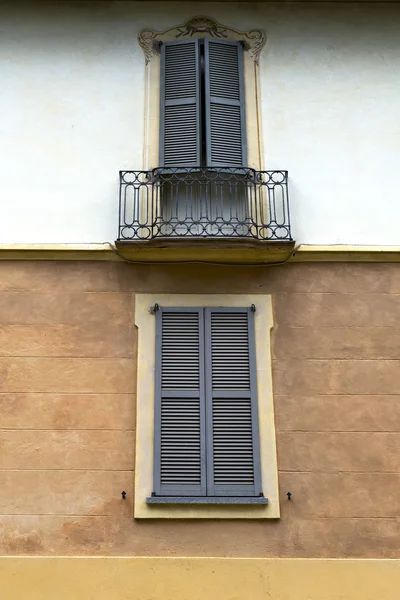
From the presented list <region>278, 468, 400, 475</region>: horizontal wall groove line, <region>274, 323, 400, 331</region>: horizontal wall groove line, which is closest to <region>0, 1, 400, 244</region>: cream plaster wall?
<region>274, 323, 400, 331</region>: horizontal wall groove line

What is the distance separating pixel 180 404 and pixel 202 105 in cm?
408

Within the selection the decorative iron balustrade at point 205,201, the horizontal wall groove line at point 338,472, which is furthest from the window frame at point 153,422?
the decorative iron balustrade at point 205,201

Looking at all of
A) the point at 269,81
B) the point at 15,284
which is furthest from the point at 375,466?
the point at 269,81

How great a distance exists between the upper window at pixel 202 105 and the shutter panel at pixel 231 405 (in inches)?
84.9

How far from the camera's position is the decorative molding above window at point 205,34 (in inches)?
354

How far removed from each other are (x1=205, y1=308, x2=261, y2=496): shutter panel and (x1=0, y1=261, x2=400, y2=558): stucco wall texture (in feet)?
0.99

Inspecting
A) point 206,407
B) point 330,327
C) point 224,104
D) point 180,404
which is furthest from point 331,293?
point 224,104

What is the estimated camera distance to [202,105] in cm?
874

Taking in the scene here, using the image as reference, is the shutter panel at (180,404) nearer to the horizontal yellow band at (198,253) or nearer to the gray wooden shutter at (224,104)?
the horizontal yellow band at (198,253)

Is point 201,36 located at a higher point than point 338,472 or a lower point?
higher

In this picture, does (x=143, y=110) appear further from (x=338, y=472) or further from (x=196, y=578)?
(x=196, y=578)

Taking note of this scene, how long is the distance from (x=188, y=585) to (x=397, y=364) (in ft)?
11.1

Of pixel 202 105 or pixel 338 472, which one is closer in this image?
pixel 338 472

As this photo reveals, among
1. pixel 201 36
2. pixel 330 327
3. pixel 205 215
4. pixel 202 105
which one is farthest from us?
pixel 201 36
